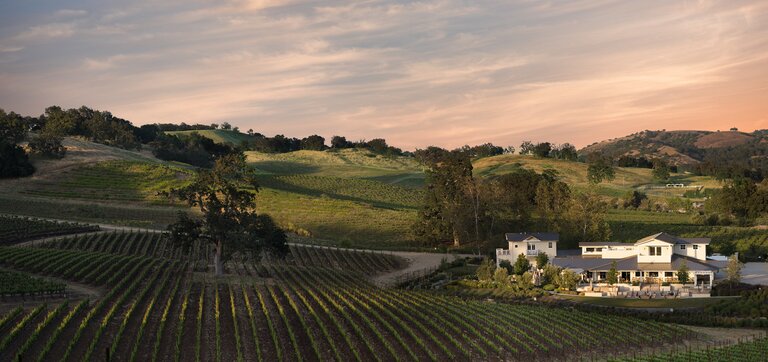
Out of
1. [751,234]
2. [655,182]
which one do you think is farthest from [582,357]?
[655,182]

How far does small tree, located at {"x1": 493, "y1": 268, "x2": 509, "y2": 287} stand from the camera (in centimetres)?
6475

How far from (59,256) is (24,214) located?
3783cm

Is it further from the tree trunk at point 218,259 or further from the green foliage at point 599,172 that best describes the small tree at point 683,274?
the green foliage at point 599,172

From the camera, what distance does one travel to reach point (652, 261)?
67812mm

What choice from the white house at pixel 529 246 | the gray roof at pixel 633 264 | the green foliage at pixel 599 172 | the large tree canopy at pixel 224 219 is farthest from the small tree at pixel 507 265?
the green foliage at pixel 599 172

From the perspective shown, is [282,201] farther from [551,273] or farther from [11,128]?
[551,273]

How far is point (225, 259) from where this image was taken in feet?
190

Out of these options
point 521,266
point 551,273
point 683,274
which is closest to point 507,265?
point 521,266

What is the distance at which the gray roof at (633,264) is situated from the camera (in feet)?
213

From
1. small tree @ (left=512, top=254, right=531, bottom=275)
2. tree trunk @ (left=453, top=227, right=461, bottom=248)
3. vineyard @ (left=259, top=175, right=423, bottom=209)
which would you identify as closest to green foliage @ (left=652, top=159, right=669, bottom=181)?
vineyard @ (left=259, top=175, right=423, bottom=209)

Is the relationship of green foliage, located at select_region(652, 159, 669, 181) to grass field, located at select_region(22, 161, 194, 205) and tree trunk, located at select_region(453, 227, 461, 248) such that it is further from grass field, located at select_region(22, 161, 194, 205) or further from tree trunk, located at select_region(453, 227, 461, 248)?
grass field, located at select_region(22, 161, 194, 205)

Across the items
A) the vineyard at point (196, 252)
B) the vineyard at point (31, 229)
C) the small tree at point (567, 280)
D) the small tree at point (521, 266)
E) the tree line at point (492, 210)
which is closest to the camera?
the small tree at point (567, 280)

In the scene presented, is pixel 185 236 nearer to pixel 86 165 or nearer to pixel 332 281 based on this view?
pixel 332 281

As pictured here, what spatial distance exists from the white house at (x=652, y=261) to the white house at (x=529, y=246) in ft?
10.3
